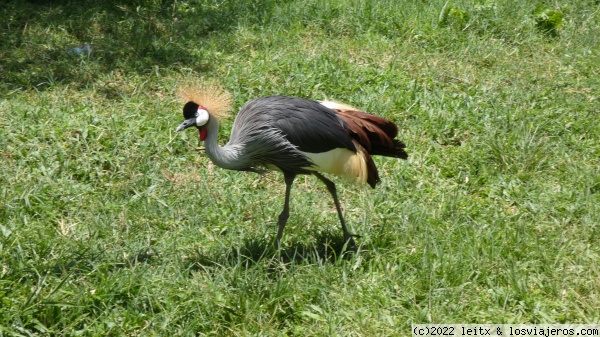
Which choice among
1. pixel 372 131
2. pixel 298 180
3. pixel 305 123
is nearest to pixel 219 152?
pixel 305 123

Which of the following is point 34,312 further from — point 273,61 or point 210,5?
point 210,5

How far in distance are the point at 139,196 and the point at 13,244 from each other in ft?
3.41

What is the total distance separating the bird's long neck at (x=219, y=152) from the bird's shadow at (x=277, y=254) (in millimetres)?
486

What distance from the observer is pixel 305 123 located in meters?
4.53

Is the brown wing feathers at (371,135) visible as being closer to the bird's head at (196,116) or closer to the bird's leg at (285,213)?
the bird's leg at (285,213)

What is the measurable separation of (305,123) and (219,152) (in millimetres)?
538

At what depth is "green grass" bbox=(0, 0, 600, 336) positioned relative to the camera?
397 cm

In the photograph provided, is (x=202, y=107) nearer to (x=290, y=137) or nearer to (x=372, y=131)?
(x=290, y=137)

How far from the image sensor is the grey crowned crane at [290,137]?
14.6ft

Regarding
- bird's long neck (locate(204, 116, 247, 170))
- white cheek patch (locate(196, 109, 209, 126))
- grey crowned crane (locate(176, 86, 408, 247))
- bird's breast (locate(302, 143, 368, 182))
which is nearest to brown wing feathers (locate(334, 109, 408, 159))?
grey crowned crane (locate(176, 86, 408, 247))

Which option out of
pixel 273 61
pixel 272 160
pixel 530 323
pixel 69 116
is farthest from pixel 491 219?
pixel 69 116

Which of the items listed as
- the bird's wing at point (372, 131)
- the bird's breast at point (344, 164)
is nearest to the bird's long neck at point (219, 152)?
the bird's breast at point (344, 164)

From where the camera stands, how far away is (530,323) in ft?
12.9

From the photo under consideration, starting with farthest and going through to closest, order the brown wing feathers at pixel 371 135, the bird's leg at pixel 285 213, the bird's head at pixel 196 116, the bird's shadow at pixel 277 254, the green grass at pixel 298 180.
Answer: the brown wing feathers at pixel 371 135
the bird's leg at pixel 285 213
the bird's head at pixel 196 116
the bird's shadow at pixel 277 254
the green grass at pixel 298 180
